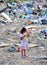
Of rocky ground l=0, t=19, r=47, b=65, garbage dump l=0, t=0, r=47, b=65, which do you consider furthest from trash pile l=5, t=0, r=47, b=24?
rocky ground l=0, t=19, r=47, b=65

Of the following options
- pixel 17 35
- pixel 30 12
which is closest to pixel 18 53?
pixel 17 35

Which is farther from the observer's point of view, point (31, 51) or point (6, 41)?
point (6, 41)

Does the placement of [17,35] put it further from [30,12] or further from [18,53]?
[30,12]

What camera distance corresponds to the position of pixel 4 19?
1789 centimetres

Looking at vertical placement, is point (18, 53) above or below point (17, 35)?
above

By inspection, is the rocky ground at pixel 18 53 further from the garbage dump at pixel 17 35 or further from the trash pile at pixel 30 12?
the trash pile at pixel 30 12

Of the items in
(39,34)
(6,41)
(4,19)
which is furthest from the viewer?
(4,19)

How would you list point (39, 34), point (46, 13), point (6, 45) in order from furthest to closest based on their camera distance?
point (46, 13)
point (39, 34)
point (6, 45)

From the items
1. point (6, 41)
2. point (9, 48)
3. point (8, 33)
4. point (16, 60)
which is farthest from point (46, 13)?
point (16, 60)

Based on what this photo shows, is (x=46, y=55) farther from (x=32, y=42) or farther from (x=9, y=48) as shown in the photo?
(x=32, y=42)

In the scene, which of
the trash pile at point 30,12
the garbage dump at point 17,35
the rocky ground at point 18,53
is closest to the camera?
the rocky ground at point 18,53

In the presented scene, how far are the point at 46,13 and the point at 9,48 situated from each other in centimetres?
1012

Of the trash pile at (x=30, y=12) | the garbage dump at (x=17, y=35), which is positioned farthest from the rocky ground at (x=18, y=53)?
the trash pile at (x=30, y=12)

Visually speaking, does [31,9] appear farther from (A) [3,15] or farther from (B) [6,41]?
(B) [6,41]
